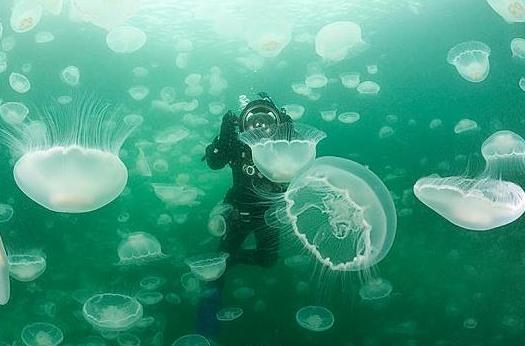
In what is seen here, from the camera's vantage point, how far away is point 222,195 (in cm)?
727

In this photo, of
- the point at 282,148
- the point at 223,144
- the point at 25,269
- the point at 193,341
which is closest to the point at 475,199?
the point at 282,148

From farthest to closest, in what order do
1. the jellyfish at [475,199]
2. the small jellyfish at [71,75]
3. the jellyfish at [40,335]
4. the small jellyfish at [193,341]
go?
1. the small jellyfish at [71,75]
2. the jellyfish at [40,335]
3. the small jellyfish at [193,341]
4. the jellyfish at [475,199]

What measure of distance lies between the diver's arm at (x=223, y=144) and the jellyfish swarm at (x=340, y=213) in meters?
0.65

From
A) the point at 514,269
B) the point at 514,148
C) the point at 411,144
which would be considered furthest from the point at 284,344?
the point at 411,144

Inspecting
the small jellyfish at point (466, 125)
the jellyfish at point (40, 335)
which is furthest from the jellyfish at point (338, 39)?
the jellyfish at point (40, 335)

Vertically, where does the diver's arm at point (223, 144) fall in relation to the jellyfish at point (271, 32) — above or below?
below

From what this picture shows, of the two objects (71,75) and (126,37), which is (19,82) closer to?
(71,75)

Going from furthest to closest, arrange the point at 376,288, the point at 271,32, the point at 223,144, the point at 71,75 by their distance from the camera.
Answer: the point at 71,75 → the point at 376,288 → the point at 271,32 → the point at 223,144

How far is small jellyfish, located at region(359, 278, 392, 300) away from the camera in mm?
6457

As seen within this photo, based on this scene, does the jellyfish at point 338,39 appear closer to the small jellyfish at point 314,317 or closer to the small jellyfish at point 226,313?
the small jellyfish at point 314,317

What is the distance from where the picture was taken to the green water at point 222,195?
6.41 meters

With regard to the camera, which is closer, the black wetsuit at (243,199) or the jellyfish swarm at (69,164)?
the jellyfish swarm at (69,164)

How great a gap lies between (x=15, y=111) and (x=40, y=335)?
2659mm

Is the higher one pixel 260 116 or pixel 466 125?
pixel 466 125
